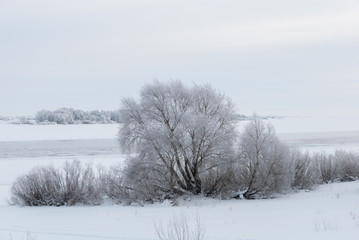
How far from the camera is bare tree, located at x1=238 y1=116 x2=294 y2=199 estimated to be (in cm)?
2634

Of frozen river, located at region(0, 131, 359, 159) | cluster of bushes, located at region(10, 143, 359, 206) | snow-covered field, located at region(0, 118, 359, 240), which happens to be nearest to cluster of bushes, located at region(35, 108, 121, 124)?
frozen river, located at region(0, 131, 359, 159)

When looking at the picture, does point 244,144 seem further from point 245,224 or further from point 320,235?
point 320,235

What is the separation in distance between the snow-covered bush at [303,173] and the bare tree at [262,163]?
113 inches

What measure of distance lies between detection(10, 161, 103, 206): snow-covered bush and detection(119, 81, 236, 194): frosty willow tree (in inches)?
106

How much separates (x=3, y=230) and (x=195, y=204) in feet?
36.7

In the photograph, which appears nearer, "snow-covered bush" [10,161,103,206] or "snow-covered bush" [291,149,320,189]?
"snow-covered bush" [10,161,103,206]

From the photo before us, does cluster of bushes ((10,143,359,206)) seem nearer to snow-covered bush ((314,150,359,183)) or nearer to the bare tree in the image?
the bare tree

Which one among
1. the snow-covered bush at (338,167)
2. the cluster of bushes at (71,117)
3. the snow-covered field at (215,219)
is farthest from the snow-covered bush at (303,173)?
the cluster of bushes at (71,117)

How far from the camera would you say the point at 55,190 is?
2684cm

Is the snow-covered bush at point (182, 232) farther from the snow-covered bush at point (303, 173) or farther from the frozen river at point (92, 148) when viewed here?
the frozen river at point (92, 148)

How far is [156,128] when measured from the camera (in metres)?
27.2

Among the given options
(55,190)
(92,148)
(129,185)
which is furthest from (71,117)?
(129,185)

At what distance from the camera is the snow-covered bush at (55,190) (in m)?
26.5

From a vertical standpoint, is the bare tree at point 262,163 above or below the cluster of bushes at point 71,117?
below
